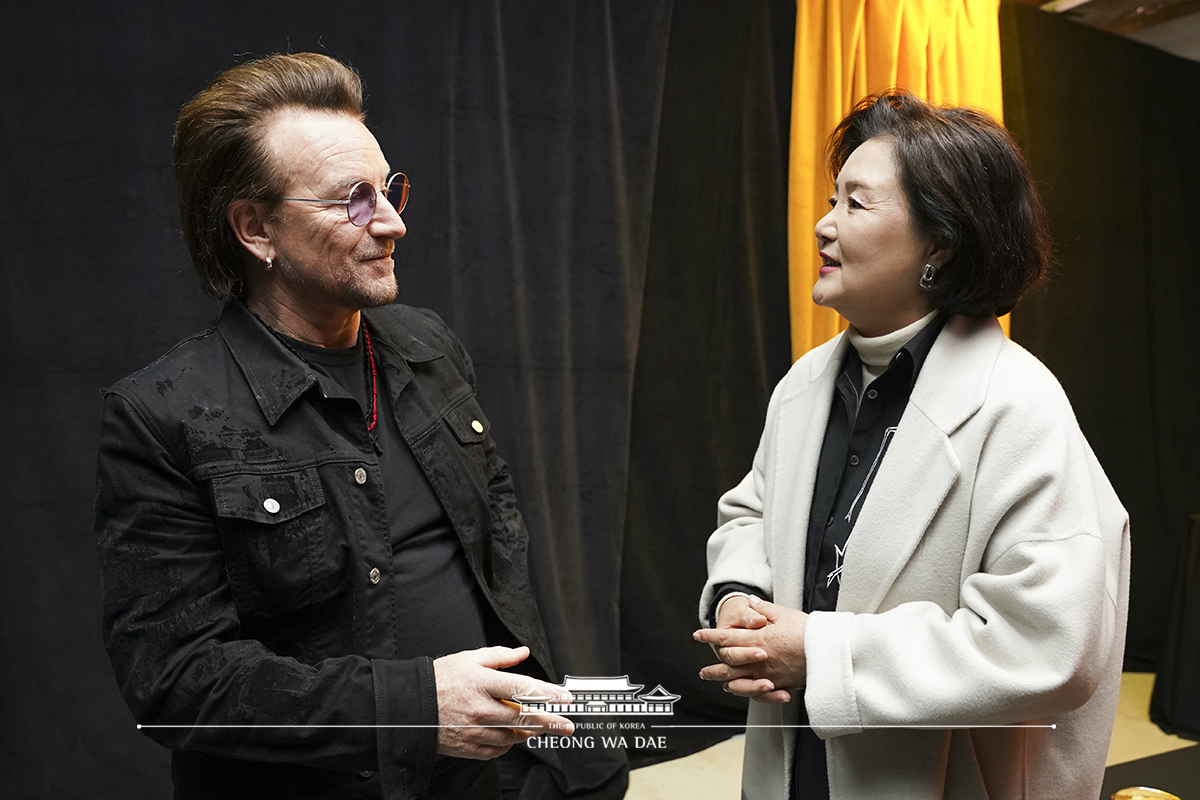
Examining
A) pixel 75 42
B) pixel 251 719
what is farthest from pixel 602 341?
pixel 251 719

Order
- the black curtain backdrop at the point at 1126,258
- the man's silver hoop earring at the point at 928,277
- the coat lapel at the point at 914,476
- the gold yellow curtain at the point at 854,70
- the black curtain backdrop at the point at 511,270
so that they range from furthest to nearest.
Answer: the gold yellow curtain at the point at 854,70
the black curtain backdrop at the point at 1126,258
the black curtain backdrop at the point at 511,270
the man's silver hoop earring at the point at 928,277
the coat lapel at the point at 914,476

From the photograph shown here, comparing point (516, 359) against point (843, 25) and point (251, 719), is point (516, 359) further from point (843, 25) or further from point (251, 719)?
point (251, 719)

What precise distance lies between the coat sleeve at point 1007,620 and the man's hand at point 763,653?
1.4 inches

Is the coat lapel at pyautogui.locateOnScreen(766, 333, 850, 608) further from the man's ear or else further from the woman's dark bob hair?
the man's ear

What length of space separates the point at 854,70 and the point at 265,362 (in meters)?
2.51

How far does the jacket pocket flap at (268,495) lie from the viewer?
1.28 meters

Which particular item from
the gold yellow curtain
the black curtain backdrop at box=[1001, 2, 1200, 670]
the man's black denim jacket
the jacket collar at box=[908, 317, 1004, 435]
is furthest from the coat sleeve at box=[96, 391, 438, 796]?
the black curtain backdrop at box=[1001, 2, 1200, 670]

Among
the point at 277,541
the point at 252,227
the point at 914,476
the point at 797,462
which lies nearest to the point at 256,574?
the point at 277,541

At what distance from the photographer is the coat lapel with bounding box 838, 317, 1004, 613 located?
1.27m

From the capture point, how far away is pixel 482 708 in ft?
4.03

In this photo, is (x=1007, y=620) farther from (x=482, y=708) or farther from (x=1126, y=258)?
(x=1126, y=258)

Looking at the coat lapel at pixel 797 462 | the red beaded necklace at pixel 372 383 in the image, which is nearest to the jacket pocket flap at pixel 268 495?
the red beaded necklace at pixel 372 383

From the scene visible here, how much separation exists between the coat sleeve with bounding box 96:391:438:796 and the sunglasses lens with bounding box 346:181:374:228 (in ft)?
1.43

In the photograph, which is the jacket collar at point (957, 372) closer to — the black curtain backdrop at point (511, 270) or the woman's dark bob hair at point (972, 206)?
the woman's dark bob hair at point (972, 206)
